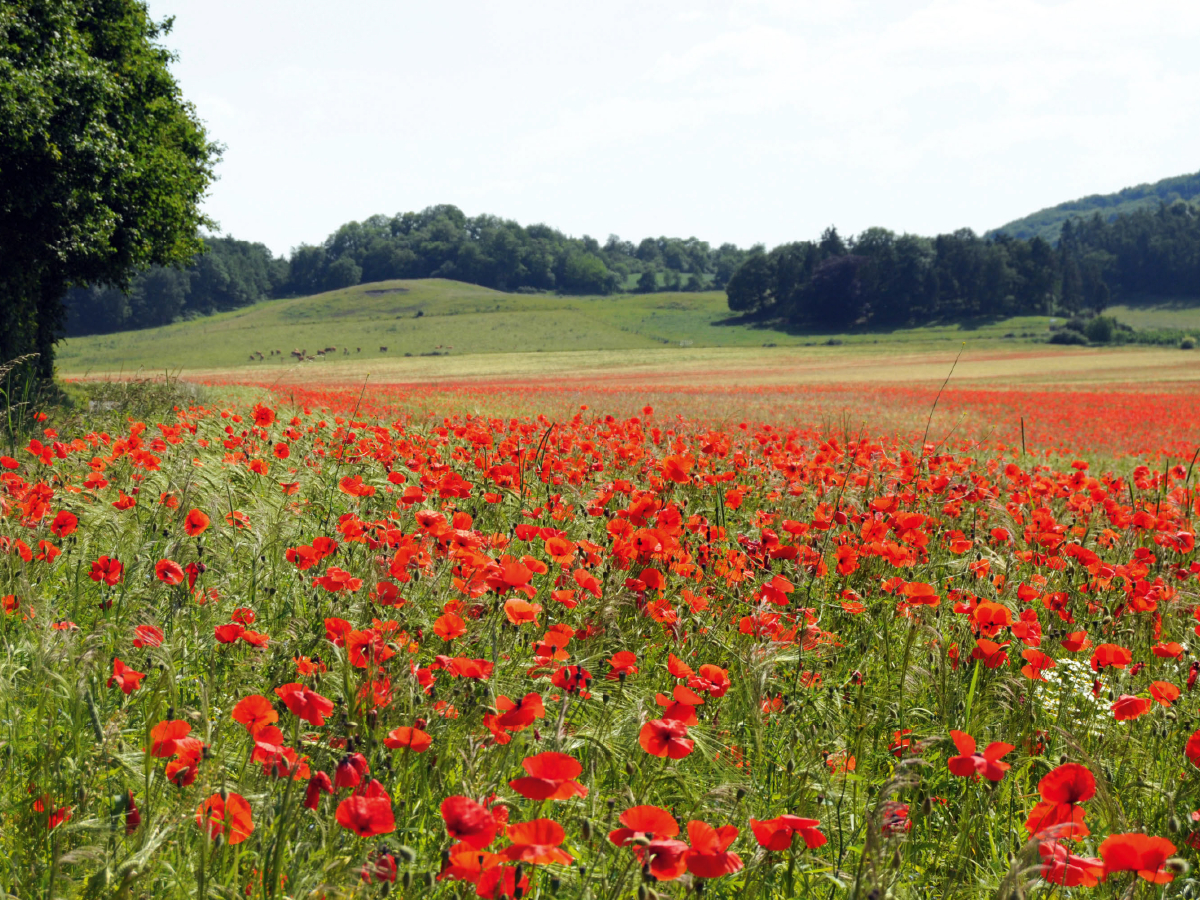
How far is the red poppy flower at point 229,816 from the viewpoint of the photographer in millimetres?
1518

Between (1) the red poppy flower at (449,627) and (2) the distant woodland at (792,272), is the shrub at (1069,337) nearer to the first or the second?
(2) the distant woodland at (792,272)

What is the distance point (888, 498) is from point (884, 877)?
9.05ft

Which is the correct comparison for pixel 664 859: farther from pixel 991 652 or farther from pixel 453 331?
pixel 453 331

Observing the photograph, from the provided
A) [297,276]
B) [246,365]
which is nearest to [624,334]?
[246,365]

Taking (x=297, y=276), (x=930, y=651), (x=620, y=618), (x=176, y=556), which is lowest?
(x=930, y=651)

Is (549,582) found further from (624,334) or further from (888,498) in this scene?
(624,334)

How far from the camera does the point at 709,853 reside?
1.30 meters

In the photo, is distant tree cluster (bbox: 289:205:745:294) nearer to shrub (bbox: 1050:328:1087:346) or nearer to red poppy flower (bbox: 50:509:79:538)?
shrub (bbox: 1050:328:1087:346)

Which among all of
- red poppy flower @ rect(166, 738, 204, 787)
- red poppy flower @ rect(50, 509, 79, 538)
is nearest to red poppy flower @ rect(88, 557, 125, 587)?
red poppy flower @ rect(50, 509, 79, 538)

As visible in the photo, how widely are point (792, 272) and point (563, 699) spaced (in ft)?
401

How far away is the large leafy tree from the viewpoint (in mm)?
13102

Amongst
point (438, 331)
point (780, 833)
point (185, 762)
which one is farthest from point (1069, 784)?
point (438, 331)

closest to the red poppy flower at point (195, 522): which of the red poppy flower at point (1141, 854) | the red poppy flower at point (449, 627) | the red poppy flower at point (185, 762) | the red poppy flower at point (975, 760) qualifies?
the red poppy flower at point (449, 627)

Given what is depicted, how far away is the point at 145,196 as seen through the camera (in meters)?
16.7
